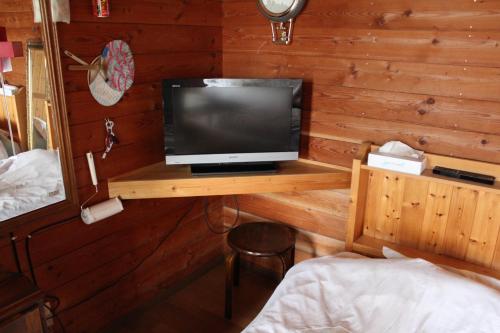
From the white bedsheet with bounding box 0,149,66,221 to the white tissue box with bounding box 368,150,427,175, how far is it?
1.38 m

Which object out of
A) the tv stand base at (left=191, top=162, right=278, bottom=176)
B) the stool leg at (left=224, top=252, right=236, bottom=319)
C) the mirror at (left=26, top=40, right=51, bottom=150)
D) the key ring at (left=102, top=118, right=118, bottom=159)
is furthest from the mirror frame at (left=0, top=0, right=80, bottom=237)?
the stool leg at (left=224, top=252, right=236, bottom=319)

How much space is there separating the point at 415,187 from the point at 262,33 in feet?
3.83

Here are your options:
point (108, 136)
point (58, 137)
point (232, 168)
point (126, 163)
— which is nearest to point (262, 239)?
point (232, 168)

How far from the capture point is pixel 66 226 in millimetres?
1843

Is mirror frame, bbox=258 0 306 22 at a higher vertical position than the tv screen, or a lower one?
higher

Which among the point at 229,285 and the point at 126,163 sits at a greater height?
the point at 126,163

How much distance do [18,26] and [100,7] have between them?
376 mm

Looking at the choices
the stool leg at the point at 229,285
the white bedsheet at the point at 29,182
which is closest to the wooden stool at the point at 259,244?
the stool leg at the point at 229,285

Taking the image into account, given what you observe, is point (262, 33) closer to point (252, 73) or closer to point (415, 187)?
point (252, 73)

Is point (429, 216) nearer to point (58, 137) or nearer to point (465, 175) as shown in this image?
point (465, 175)

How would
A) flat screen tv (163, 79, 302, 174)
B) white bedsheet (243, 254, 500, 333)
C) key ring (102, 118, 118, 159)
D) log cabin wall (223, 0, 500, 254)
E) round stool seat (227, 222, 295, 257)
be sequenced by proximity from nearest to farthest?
white bedsheet (243, 254, 500, 333), log cabin wall (223, 0, 500, 254), key ring (102, 118, 118, 159), flat screen tv (163, 79, 302, 174), round stool seat (227, 222, 295, 257)

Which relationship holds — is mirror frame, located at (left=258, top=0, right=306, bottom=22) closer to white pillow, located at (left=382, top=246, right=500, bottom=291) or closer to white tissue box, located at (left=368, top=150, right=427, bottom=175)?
white tissue box, located at (left=368, top=150, right=427, bottom=175)

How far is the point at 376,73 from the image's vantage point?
79.4 inches

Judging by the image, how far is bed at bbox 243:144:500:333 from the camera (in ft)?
4.79
